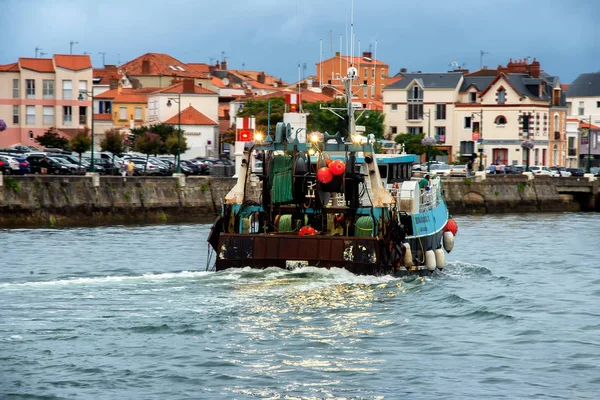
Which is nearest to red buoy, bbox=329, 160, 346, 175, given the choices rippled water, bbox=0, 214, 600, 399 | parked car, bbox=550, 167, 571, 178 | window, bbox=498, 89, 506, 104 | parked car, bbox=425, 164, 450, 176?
rippled water, bbox=0, 214, 600, 399

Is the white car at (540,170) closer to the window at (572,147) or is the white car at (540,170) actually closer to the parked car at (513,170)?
the parked car at (513,170)

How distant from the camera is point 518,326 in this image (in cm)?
2912

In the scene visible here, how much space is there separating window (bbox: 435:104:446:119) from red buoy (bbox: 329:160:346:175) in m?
76.3

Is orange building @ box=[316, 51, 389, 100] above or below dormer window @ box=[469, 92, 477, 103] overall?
above

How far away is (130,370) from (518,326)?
394 inches

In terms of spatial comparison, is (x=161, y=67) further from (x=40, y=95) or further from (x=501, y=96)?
(x=501, y=96)

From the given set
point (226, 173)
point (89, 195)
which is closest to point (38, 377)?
point (89, 195)

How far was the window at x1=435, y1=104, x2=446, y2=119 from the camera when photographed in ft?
358

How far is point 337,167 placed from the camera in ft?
111

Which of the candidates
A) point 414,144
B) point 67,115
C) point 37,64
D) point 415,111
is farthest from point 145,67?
point 414,144

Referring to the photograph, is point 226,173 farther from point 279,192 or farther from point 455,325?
point 455,325

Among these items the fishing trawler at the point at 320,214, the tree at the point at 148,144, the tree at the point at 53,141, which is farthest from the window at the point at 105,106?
the fishing trawler at the point at 320,214

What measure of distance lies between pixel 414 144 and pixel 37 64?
99.9 ft

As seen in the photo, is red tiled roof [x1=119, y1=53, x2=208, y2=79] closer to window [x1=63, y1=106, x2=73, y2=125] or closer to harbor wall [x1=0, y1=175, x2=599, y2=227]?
window [x1=63, y1=106, x2=73, y2=125]
